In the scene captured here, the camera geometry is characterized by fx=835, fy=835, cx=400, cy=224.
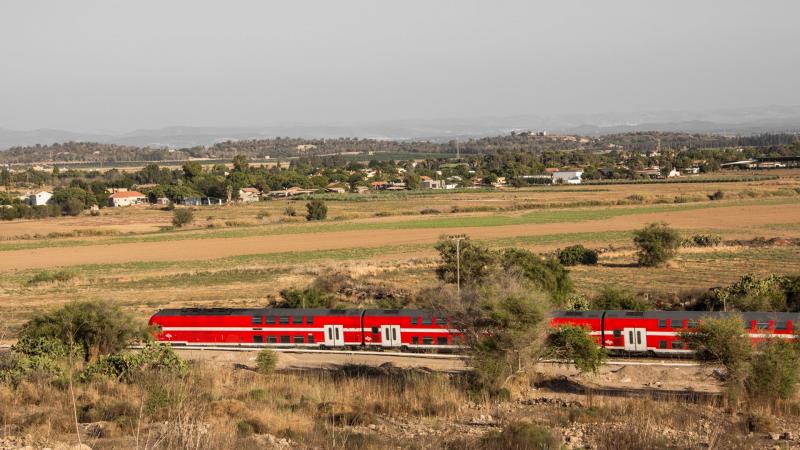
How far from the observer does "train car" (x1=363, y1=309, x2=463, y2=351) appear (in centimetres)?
3062

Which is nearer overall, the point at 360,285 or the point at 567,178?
the point at 360,285

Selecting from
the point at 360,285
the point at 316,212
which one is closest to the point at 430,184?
the point at 316,212

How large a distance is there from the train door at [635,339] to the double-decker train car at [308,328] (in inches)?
243

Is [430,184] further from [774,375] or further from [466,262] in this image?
[774,375]

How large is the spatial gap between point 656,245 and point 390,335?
2671 cm

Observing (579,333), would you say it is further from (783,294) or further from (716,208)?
(716,208)

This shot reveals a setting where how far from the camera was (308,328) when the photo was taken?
32281 millimetres

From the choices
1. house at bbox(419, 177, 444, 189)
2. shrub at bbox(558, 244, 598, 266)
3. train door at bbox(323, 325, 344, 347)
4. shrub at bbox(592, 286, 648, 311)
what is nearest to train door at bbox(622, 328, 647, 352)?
shrub at bbox(592, 286, 648, 311)

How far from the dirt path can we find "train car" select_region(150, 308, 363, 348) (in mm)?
33436

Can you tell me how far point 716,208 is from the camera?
93.0 meters

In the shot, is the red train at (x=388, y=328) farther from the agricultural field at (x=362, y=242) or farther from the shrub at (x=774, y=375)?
the agricultural field at (x=362, y=242)

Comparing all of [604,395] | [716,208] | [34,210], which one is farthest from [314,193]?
[604,395]

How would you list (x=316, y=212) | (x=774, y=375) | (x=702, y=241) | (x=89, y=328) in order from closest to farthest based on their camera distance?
1. (x=774, y=375)
2. (x=89, y=328)
3. (x=702, y=241)
4. (x=316, y=212)

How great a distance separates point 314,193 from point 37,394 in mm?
119011
